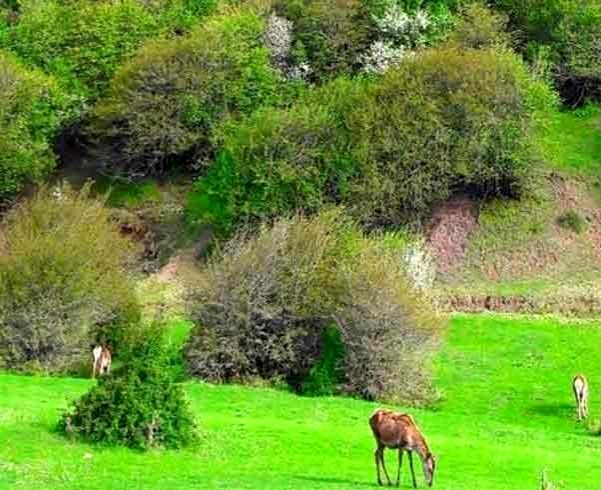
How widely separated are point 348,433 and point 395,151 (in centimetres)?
3466

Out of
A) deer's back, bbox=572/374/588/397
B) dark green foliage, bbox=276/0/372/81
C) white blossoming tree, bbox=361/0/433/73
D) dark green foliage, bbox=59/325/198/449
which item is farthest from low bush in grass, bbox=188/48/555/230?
dark green foliage, bbox=59/325/198/449

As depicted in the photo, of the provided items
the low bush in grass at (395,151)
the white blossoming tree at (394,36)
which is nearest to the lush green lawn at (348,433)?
the low bush in grass at (395,151)

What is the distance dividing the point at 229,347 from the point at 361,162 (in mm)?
23029

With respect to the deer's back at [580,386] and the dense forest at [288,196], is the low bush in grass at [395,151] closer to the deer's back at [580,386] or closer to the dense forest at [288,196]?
the dense forest at [288,196]

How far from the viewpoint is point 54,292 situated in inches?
2052

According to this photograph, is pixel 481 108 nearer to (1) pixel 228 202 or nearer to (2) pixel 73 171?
(1) pixel 228 202

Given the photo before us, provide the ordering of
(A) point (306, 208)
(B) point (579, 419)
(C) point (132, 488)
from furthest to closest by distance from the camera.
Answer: (A) point (306, 208) → (B) point (579, 419) → (C) point (132, 488)

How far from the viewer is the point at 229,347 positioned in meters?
51.8

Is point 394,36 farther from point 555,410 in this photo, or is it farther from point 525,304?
point 555,410

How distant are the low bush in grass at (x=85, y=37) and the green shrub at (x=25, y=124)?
3.13m

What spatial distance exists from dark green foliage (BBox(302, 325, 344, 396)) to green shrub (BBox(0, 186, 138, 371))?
8505mm

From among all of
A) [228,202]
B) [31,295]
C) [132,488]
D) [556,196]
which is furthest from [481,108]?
[132,488]

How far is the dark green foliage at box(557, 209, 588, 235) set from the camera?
236 feet

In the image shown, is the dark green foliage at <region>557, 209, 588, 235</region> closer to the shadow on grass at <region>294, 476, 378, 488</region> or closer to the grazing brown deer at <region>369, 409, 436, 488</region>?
the shadow on grass at <region>294, 476, 378, 488</region>
